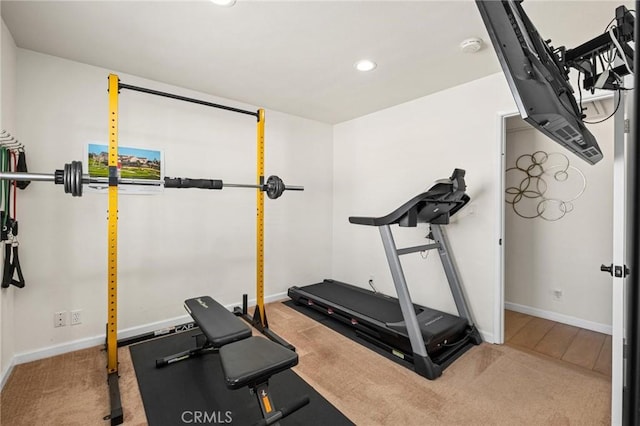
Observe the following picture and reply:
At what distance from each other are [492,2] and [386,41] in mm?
1549

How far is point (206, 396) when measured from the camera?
201 centimetres

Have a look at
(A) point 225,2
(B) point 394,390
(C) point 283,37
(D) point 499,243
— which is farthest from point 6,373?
(D) point 499,243

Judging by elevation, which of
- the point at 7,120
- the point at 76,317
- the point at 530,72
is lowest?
the point at 76,317

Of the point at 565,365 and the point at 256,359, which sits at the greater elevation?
the point at 256,359

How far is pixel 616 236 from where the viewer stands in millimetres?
1706

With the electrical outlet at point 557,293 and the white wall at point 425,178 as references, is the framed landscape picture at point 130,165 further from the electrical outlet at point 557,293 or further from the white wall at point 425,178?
the electrical outlet at point 557,293

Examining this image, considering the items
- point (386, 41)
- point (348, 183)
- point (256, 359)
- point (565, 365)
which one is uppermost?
point (386, 41)

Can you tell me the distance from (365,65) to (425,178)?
55.4 inches

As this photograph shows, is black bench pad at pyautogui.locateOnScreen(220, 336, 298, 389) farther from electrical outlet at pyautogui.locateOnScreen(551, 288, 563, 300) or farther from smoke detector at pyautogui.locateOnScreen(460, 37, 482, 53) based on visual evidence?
electrical outlet at pyautogui.locateOnScreen(551, 288, 563, 300)

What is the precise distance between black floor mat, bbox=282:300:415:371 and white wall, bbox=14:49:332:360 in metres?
0.46

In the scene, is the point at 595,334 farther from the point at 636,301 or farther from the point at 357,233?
the point at 636,301

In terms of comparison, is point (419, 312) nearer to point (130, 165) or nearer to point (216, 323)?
point (216, 323)

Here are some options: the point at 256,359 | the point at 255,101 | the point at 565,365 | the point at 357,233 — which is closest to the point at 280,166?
the point at 255,101

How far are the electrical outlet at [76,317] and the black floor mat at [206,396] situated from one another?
1.88 feet
